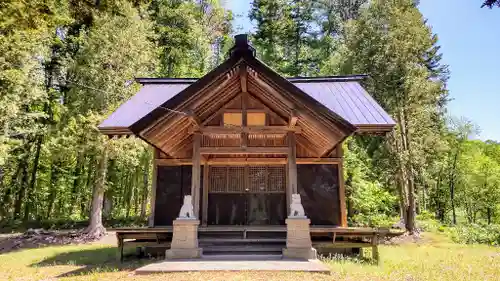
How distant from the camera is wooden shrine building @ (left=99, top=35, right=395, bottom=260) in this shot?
312 inches

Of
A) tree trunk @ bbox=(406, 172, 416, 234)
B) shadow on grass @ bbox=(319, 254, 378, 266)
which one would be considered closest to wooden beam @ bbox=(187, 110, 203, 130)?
shadow on grass @ bbox=(319, 254, 378, 266)

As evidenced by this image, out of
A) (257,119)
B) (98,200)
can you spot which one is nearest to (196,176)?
(257,119)

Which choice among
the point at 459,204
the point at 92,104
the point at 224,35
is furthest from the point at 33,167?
the point at 459,204

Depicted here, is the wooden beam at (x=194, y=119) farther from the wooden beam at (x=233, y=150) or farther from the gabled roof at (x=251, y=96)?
the wooden beam at (x=233, y=150)

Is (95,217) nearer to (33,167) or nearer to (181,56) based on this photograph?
(33,167)

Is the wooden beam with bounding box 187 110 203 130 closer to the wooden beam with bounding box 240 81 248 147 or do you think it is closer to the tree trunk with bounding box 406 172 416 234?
the wooden beam with bounding box 240 81 248 147

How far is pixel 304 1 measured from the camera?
28219 millimetres

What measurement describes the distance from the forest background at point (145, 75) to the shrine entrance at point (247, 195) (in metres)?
5.62

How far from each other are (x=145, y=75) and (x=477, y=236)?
19.5 m

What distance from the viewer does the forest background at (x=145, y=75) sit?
49.5ft

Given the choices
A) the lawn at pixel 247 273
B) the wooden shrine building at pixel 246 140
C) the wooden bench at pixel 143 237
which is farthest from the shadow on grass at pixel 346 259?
the wooden bench at pixel 143 237

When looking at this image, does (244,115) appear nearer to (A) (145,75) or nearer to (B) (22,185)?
(A) (145,75)

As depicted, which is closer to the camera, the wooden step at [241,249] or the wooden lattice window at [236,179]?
the wooden step at [241,249]

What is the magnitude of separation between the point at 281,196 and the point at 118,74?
10.5m
